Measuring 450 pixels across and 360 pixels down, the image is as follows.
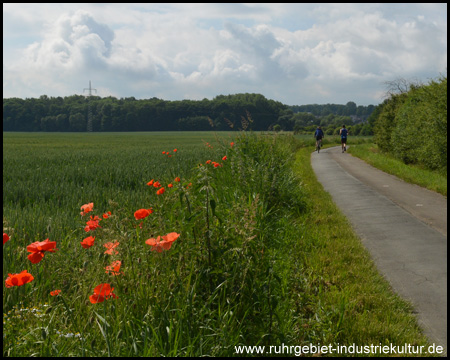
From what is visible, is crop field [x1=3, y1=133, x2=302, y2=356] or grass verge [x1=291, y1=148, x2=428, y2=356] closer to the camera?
crop field [x1=3, y1=133, x2=302, y2=356]

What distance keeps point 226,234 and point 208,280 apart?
1.32 feet

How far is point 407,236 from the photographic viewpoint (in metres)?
6.30

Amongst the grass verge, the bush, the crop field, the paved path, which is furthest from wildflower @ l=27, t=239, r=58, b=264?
the bush

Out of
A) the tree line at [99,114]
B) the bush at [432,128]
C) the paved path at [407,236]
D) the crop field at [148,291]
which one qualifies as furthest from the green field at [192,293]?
the tree line at [99,114]

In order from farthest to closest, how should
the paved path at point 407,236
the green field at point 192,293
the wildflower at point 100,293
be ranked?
the paved path at point 407,236 → the green field at point 192,293 → the wildflower at point 100,293

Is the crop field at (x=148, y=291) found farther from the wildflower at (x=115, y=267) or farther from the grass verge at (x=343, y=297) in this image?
the grass verge at (x=343, y=297)

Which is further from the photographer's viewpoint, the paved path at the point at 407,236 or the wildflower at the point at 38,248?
the paved path at the point at 407,236

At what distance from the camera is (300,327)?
3.32m

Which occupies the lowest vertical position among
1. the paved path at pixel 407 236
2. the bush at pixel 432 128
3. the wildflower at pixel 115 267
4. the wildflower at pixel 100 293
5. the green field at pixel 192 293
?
the paved path at pixel 407 236

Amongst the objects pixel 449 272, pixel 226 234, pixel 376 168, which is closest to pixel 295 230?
pixel 449 272

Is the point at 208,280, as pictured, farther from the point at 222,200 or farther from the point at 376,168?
the point at 376,168

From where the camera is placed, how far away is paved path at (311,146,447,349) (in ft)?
13.3

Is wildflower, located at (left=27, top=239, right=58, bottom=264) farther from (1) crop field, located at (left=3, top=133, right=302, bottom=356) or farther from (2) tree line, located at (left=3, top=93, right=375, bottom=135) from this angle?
(2) tree line, located at (left=3, top=93, right=375, bottom=135)

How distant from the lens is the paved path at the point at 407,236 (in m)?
4.06
